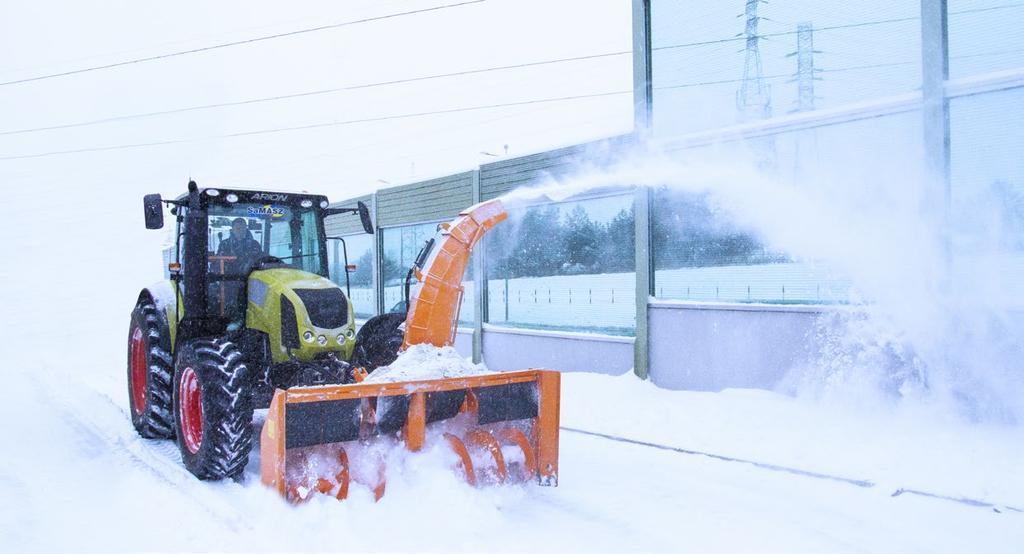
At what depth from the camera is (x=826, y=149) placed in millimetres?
8500

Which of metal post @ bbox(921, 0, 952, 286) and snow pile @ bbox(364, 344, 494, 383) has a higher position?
metal post @ bbox(921, 0, 952, 286)

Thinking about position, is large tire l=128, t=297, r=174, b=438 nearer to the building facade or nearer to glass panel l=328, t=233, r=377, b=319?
the building facade

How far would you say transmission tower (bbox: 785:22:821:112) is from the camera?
8664mm

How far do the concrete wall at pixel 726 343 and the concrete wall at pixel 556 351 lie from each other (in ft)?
2.13

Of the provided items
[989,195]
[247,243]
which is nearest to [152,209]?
[247,243]

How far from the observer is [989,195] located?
7.16 meters

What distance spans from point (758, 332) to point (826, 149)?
232 cm

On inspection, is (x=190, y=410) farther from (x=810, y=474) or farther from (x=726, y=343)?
(x=726, y=343)

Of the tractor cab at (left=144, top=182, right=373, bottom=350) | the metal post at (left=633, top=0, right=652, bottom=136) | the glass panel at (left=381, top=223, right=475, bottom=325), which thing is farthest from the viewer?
the glass panel at (left=381, top=223, right=475, bottom=325)

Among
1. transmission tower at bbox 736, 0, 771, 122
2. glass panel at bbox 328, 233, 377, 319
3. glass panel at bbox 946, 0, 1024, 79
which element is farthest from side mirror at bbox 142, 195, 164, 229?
glass panel at bbox 328, 233, 377, 319

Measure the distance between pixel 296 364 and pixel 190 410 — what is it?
3.18 ft

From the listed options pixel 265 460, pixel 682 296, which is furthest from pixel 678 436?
pixel 265 460

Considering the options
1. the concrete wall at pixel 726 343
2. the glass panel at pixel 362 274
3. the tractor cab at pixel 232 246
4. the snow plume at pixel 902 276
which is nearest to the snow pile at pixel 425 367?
the tractor cab at pixel 232 246

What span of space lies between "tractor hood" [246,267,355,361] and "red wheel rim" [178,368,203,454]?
2.34 feet
